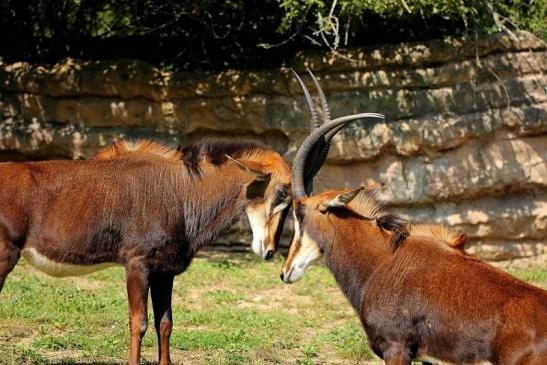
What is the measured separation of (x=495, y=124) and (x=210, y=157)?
5.72m

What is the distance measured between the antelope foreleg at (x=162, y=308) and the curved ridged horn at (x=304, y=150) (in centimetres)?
134

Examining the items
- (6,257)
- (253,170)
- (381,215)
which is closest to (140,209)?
(253,170)

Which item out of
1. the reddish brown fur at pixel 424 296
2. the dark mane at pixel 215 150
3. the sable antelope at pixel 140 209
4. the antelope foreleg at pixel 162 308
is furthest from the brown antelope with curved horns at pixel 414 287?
the antelope foreleg at pixel 162 308

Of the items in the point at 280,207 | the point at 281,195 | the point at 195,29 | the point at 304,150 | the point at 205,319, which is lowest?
the point at 205,319

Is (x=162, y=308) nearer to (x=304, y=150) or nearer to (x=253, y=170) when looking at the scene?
(x=253, y=170)

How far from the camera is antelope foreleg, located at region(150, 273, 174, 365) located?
7.85 m

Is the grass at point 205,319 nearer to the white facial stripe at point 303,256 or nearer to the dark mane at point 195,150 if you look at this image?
the white facial stripe at point 303,256

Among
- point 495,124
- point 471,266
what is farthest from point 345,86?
point 471,266

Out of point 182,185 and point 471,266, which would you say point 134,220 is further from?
point 471,266

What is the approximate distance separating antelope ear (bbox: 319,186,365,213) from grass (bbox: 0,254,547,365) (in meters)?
1.91

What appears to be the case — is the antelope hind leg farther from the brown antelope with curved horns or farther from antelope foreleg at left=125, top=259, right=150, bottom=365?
the brown antelope with curved horns

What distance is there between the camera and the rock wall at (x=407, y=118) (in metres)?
12.8

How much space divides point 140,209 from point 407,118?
589 centimetres

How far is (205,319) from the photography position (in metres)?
9.90
